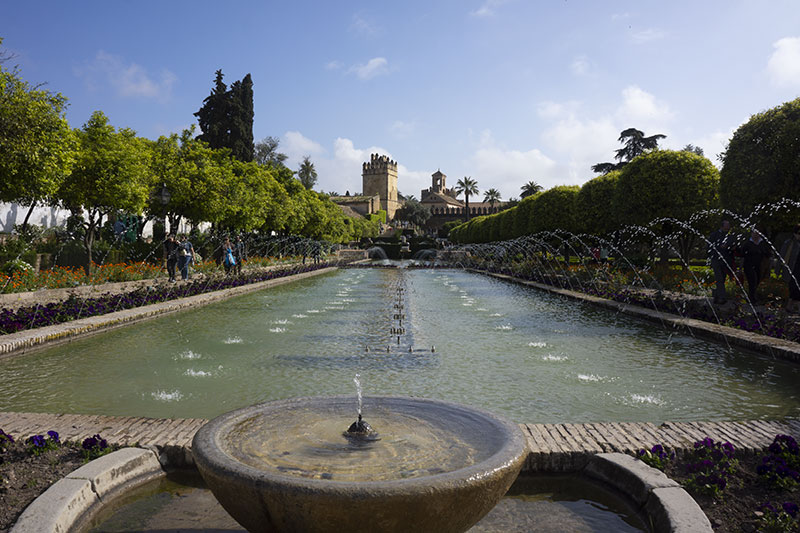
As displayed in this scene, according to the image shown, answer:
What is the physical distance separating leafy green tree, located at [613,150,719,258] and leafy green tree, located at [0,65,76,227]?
16.4 m

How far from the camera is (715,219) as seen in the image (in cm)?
1762

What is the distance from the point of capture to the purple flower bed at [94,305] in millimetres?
7969

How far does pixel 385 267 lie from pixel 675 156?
1875cm

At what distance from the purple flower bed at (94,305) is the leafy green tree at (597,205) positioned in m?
15.0

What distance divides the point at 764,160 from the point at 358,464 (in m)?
12.8

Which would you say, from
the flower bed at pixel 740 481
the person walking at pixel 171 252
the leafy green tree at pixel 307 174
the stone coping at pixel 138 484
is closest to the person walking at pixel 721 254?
the flower bed at pixel 740 481

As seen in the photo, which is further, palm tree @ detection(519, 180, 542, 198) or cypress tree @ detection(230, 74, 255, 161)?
palm tree @ detection(519, 180, 542, 198)

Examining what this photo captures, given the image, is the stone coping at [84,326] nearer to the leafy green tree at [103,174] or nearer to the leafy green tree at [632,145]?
the leafy green tree at [103,174]

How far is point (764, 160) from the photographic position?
11.9m

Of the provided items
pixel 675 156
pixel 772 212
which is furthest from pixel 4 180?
pixel 675 156

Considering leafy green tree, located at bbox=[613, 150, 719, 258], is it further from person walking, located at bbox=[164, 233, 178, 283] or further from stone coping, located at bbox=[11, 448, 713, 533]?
stone coping, located at bbox=[11, 448, 713, 533]

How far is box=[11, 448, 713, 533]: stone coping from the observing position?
2.50 metres

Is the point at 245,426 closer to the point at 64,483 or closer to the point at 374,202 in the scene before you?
the point at 64,483

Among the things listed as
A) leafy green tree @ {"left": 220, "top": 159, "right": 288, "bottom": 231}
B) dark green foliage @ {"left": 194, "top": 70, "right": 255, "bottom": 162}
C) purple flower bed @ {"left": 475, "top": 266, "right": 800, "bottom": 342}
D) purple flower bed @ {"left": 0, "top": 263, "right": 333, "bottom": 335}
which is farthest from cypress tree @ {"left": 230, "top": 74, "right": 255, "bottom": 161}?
purple flower bed @ {"left": 475, "top": 266, "right": 800, "bottom": 342}
